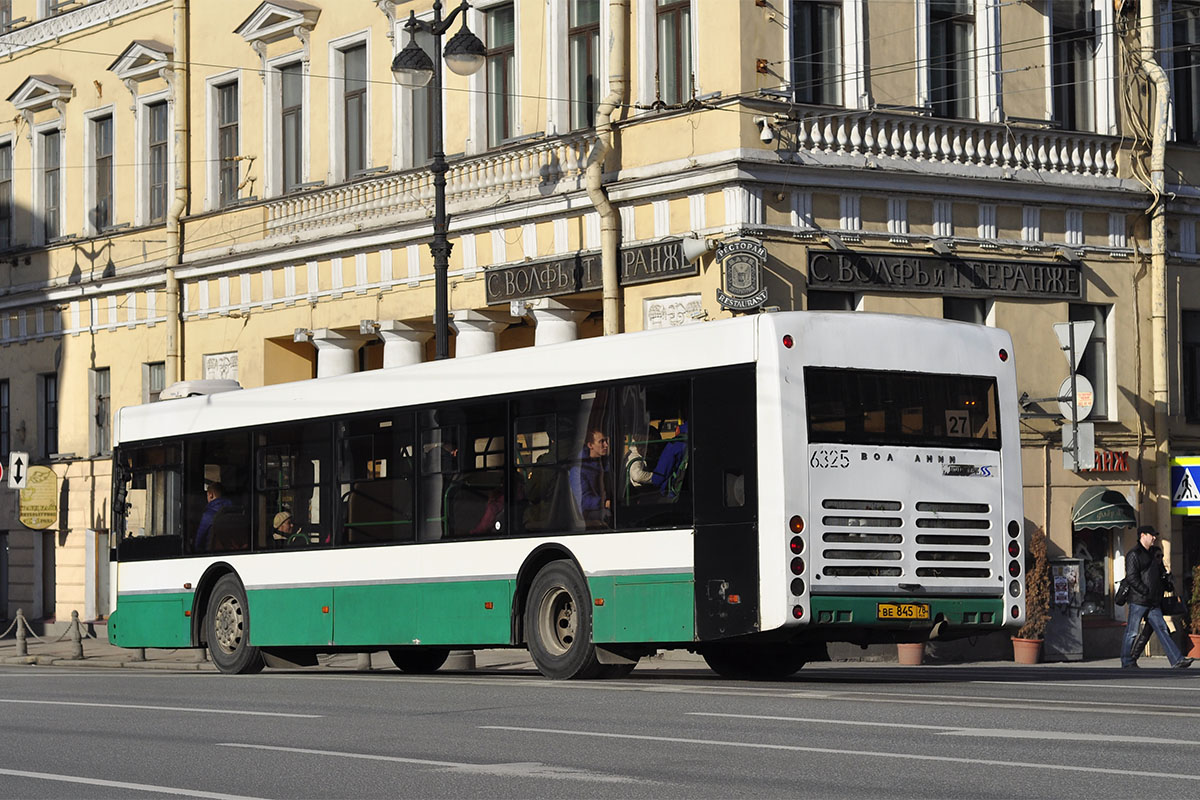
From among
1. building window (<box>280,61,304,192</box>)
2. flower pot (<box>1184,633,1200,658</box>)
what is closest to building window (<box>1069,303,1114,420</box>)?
flower pot (<box>1184,633,1200,658</box>)

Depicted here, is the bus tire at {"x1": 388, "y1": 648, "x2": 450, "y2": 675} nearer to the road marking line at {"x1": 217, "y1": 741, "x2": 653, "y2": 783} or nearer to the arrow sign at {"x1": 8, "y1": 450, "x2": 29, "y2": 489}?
the road marking line at {"x1": 217, "y1": 741, "x2": 653, "y2": 783}

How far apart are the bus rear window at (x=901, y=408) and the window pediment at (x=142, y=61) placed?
24885mm

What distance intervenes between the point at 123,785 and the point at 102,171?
107 ft

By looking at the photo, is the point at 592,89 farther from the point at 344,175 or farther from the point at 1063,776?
Result: the point at 1063,776

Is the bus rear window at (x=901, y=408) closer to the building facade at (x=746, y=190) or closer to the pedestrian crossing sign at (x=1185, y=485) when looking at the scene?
the building facade at (x=746, y=190)

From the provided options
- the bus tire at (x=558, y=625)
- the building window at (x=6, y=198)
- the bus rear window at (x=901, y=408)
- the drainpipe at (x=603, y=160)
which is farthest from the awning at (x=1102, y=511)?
the building window at (x=6, y=198)

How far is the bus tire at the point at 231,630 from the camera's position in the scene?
23.5m

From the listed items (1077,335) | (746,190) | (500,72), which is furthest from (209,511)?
(1077,335)

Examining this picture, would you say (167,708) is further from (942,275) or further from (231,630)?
(942,275)

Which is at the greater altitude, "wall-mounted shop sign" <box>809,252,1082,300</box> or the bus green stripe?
"wall-mounted shop sign" <box>809,252,1082,300</box>

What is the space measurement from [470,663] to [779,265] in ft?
21.6

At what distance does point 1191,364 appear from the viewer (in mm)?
31641

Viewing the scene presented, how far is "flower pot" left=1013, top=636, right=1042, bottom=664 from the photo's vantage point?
27312 mm

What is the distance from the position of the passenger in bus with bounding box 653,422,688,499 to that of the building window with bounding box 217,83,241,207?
70.1ft
